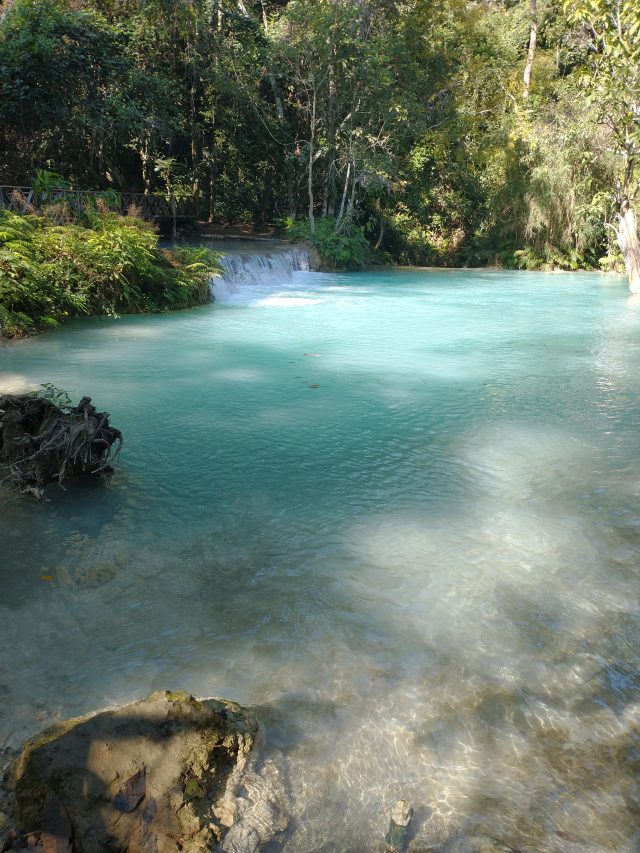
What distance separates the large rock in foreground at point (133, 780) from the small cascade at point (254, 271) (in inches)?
545

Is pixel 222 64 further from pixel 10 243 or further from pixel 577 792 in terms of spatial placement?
pixel 577 792

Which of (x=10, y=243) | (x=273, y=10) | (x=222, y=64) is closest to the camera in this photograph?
(x=10, y=243)

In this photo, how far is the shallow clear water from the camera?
249 cm

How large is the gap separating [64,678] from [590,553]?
2.93 meters

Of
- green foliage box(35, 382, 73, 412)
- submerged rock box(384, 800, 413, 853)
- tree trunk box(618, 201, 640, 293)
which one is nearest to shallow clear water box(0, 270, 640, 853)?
submerged rock box(384, 800, 413, 853)

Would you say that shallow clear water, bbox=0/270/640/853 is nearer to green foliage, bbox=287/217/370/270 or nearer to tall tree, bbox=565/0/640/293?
tall tree, bbox=565/0/640/293

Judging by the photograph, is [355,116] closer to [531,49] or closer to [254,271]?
[254,271]

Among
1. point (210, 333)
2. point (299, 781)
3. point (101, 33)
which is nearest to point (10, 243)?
point (210, 333)

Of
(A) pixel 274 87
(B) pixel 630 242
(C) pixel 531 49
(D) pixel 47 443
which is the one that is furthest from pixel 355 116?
(D) pixel 47 443

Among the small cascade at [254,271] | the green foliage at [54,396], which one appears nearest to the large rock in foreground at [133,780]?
the green foliage at [54,396]

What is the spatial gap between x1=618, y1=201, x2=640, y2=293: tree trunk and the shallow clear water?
36.8 ft

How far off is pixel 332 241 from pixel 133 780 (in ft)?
72.1

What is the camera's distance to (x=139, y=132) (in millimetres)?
19094

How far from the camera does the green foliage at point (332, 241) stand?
2275cm
